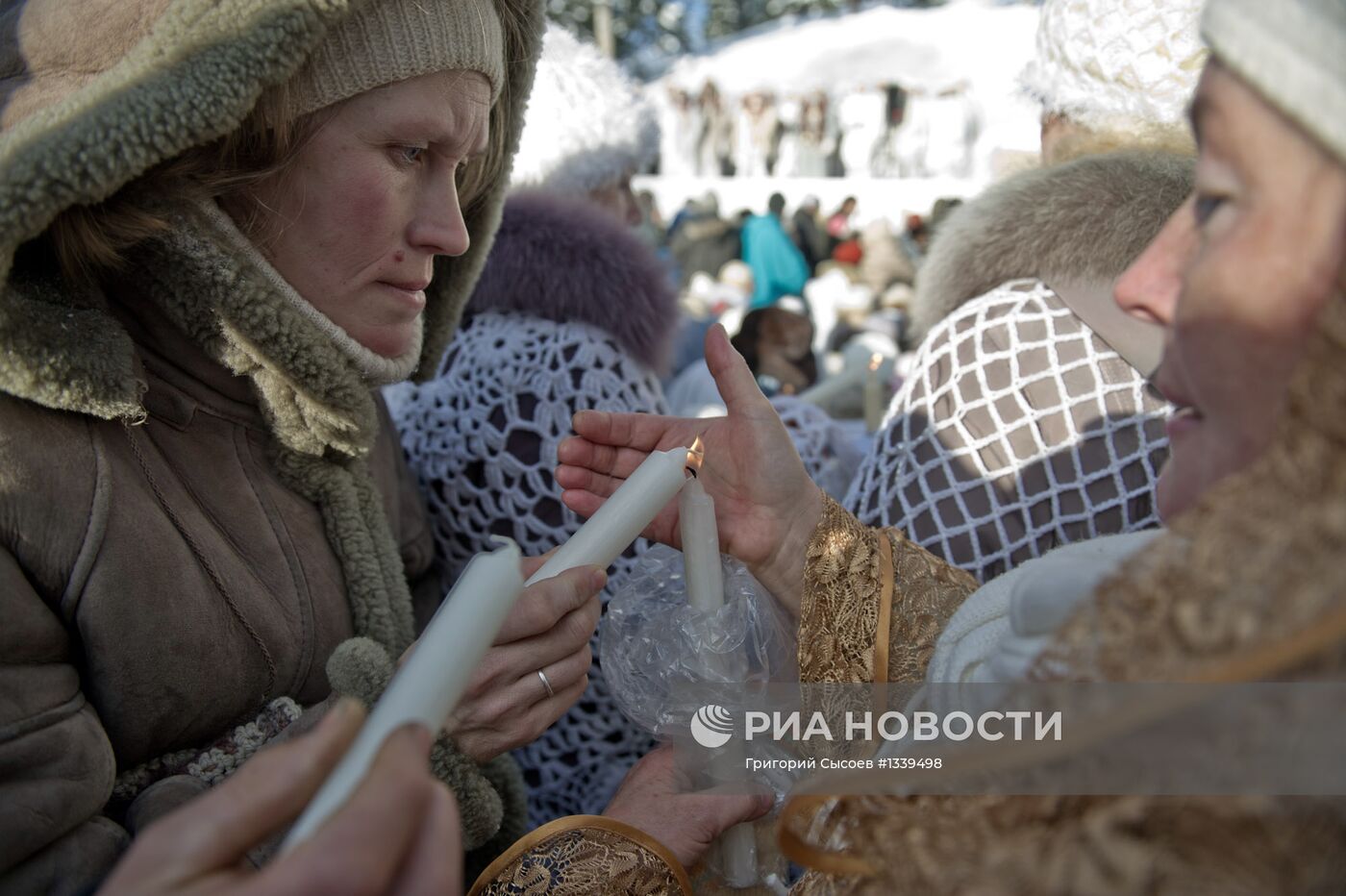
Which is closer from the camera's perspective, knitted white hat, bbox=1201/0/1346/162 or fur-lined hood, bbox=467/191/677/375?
knitted white hat, bbox=1201/0/1346/162

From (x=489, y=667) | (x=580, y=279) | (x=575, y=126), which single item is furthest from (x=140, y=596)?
(x=575, y=126)

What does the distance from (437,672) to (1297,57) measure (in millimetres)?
705

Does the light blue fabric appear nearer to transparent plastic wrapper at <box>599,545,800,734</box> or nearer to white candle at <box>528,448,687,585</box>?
transparent plastic wrapper at <box>599,545,800,734</box>

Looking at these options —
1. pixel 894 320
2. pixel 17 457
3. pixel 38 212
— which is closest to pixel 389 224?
pixel 38 212

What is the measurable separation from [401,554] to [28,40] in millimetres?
914

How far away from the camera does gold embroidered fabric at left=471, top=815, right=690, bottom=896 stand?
1.14 metres

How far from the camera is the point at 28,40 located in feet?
3.97

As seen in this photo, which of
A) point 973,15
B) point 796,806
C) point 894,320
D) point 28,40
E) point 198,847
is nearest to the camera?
point 198,847

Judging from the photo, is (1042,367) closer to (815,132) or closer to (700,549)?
(700,549)

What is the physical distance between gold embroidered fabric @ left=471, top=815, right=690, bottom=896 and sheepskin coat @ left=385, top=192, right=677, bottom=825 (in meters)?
0.65

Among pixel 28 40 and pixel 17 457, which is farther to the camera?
pixel 28 40

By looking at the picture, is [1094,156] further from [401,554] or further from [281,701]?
[281,701]

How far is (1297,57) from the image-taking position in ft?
2.08

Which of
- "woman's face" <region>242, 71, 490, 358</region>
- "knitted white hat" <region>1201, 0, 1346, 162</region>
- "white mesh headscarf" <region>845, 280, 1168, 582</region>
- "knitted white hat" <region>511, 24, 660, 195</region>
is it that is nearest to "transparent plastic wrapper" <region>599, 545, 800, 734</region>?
"white mesh headscarf" <region>845, 280, 1168, 582</region>
